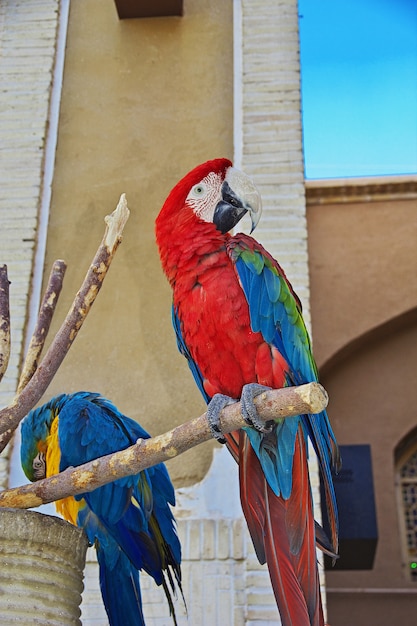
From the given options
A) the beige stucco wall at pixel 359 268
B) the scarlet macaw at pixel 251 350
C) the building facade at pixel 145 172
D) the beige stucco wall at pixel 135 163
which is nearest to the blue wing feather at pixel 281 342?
the scarlet macaw at pixel 251 350

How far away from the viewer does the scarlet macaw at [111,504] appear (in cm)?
220

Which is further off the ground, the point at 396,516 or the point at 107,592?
the point at 396,516

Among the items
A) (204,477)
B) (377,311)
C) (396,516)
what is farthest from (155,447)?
(396,516)

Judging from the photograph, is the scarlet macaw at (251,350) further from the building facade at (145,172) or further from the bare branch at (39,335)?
the building facade at (145,172)

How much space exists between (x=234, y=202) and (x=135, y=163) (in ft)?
5.53

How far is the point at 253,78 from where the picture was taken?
12.2ft

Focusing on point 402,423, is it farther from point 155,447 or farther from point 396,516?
point 155,447

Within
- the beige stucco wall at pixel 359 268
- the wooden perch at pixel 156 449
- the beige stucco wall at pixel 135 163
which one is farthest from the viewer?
the beige stucco wall at pixel 359 268

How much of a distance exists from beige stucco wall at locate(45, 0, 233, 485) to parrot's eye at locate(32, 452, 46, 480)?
2.49 feet

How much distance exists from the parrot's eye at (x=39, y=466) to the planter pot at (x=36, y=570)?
541 mm

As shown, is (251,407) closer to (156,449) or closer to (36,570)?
(156,449)

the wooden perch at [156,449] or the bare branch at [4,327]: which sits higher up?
the bare branch at [4,327]

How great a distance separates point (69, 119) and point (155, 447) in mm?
2455

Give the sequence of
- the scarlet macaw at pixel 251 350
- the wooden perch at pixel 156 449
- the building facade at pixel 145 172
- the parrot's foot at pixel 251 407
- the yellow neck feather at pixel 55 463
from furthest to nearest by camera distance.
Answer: the building facade at pixel 145 172
the yellow neck feather at pixel 55 463
the scarlet macaw at pixel 251 350
the parrot's foot at pixel 251 407
the wooden perch at pixel 156 449
